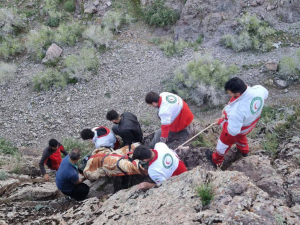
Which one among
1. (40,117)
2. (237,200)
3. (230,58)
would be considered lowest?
(40,117)

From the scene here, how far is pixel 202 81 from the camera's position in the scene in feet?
28.1

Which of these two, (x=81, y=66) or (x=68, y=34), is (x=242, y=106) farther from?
(x=68, y=34)

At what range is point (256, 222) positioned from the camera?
3.00m

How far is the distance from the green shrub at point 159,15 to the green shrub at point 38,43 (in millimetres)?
4010

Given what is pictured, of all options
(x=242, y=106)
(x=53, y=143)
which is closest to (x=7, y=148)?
(x=53, y=143)

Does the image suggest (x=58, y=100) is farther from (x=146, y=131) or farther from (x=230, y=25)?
(x=230, y=25)

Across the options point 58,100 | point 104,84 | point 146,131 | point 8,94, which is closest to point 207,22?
point 104,84

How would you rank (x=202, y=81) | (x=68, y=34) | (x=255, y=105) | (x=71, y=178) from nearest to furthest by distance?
(x=255, y=105)
(x=71, y=178)
(x=202, y=81)
(x=68, y=34)

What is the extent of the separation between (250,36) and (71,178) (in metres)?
7.76

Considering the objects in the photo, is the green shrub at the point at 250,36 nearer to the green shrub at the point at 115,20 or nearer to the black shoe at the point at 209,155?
the green shrub at the point at 115,20

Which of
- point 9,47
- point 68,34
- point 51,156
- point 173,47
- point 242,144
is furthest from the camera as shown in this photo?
point 9,47

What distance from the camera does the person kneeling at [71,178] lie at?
16.2 ft

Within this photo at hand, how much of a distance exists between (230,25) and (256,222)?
338 inches

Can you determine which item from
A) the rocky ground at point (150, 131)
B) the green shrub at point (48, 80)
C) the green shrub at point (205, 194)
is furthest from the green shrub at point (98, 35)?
the green shrub at point (205, 194)
